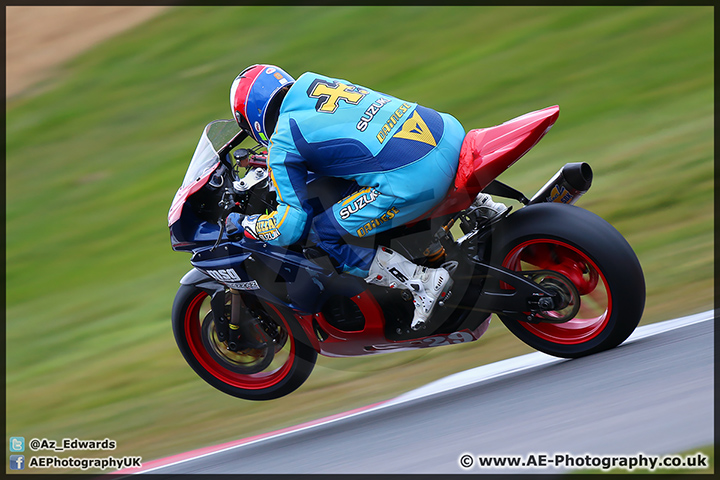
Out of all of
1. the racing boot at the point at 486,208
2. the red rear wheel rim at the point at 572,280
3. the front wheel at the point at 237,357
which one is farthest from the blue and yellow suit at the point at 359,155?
the front wheel at the point at 237,357

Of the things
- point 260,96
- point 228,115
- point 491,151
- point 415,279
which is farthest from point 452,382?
point 228,115

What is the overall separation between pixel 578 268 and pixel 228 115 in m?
7.30

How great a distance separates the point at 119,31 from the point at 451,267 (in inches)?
467

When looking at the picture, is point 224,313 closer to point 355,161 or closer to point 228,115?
point 355,161

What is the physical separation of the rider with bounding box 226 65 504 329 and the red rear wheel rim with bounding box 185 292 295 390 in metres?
1.02

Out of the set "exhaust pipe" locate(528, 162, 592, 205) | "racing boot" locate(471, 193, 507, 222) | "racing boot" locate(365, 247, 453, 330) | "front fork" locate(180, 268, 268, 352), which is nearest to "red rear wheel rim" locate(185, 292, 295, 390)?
"front fork" locate(180, 268, 268, 352)

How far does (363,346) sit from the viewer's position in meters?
4.00

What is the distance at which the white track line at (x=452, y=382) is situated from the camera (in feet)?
12.7

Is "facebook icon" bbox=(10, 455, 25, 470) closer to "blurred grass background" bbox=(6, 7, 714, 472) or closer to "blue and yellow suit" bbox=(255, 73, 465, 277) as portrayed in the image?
"blurred grass background" bbox=(6, 7, 714, 472)

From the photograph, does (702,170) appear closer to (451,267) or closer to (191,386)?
(451,267)

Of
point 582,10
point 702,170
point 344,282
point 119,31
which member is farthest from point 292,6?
point 344,282

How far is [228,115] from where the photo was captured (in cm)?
999

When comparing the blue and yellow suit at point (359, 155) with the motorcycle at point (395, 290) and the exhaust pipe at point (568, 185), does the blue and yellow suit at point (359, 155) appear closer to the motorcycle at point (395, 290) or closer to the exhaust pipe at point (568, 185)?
the motorcycle at point (395, 290)

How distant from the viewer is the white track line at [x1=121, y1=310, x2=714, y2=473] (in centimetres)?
386
